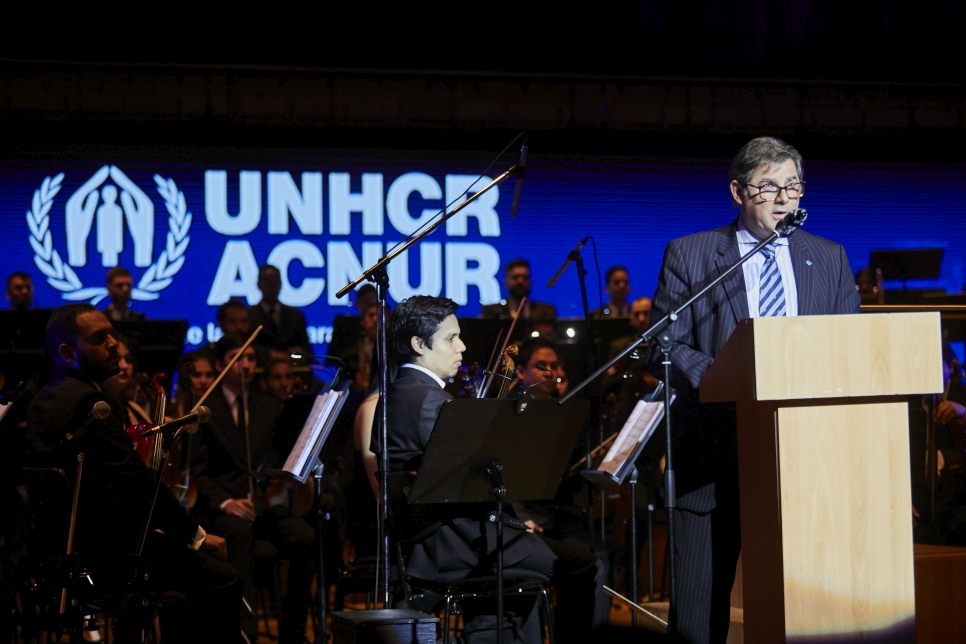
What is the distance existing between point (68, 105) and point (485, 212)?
3395 millimetres

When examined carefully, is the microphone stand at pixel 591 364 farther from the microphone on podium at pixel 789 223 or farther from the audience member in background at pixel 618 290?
the microphone on podium at pixel 789 223

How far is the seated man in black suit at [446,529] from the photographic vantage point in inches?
135

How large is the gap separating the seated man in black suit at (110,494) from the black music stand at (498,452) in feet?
3.45

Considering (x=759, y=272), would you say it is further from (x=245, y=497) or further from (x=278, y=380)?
(x=278, y=380)

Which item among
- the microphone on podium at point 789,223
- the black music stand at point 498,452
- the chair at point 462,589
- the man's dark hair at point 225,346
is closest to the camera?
the microphone on podium at point 789,223

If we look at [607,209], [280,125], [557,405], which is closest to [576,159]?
[607,209]

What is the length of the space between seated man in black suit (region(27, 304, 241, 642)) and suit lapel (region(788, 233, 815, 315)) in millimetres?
2164

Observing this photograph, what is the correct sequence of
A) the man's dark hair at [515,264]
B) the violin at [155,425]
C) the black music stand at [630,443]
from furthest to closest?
1. the man's dark hair at [515,264]
2. the black music stand at [630,443]
3. the violin at [155,425]

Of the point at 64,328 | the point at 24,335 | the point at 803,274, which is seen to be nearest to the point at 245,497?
the point at 24,335

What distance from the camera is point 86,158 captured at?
8.22 metres

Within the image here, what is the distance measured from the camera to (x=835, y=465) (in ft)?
7.74

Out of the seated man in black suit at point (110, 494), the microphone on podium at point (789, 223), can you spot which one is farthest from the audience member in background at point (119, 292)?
the microphone on podium at point (789, 223)

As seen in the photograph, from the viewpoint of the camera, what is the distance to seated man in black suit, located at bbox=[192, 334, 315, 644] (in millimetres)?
4895

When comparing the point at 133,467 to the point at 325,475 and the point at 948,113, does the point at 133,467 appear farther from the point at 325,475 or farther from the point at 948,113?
the point at 948,113
